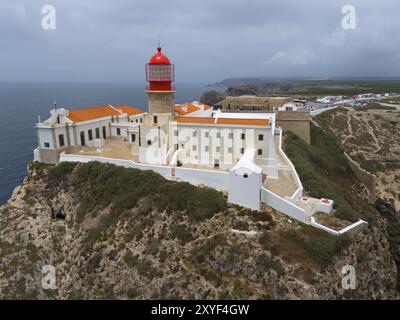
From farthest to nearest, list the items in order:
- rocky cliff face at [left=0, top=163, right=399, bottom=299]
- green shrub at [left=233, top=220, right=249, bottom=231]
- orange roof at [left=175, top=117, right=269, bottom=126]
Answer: orange roof at [left=175, top=117, right=269, bottom=126] → green shrub at [left=233, top=220, right=249, bottom=231] → rocky cliff face at [left=0, top=163, right=399, bottom=299]

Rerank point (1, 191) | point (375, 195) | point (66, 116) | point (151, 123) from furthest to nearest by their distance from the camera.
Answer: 1. point (1, 191)
2. point (375, 195)
3. point (66, 116)
4. point (151, 123)

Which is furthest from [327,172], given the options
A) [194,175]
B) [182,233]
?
[182,233]

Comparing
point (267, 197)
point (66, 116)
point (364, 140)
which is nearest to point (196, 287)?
point (267, 197)

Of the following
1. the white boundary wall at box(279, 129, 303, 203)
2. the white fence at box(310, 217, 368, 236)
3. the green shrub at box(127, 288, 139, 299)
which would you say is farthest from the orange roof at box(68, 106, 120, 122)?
the white fence at box(310, 217, 368, 236)

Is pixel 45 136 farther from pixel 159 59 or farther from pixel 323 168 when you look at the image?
pixel 323 168

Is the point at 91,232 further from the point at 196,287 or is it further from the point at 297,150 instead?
the point at 297,150

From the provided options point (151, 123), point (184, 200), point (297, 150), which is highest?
point (151, 123)

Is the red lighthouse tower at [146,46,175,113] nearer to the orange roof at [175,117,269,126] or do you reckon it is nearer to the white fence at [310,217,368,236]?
the orange roof at [175,117,269,126]
